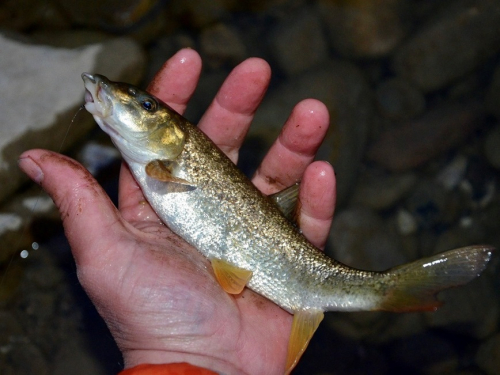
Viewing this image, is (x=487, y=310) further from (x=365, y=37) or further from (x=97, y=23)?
(x=97, y=23)

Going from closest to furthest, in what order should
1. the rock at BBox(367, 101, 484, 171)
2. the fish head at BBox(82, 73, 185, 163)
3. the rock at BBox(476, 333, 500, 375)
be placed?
the fish head at BBox(82, 73, 185, 163) < the rock at BBox(476, 333, 500, 375) < the rock at BBox(367, 101, 484, 171)

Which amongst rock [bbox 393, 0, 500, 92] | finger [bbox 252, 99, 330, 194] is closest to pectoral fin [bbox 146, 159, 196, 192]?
finger [bbox 252, 99, 330, 194]

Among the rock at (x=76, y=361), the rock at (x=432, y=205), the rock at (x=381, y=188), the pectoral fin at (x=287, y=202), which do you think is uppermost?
the pectoral fin at (x=287, y=202)

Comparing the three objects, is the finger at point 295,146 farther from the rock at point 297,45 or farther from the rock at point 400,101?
the rock at point 400,101

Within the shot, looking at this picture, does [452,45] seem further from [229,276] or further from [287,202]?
[229,276]

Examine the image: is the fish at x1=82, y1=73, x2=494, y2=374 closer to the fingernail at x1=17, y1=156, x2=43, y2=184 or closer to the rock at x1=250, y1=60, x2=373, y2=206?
the fingernail at x1=17, y1=156, x2=43, y2=184

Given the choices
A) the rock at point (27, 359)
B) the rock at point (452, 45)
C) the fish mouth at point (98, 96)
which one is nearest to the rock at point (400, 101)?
the rock at point (452, 45)
